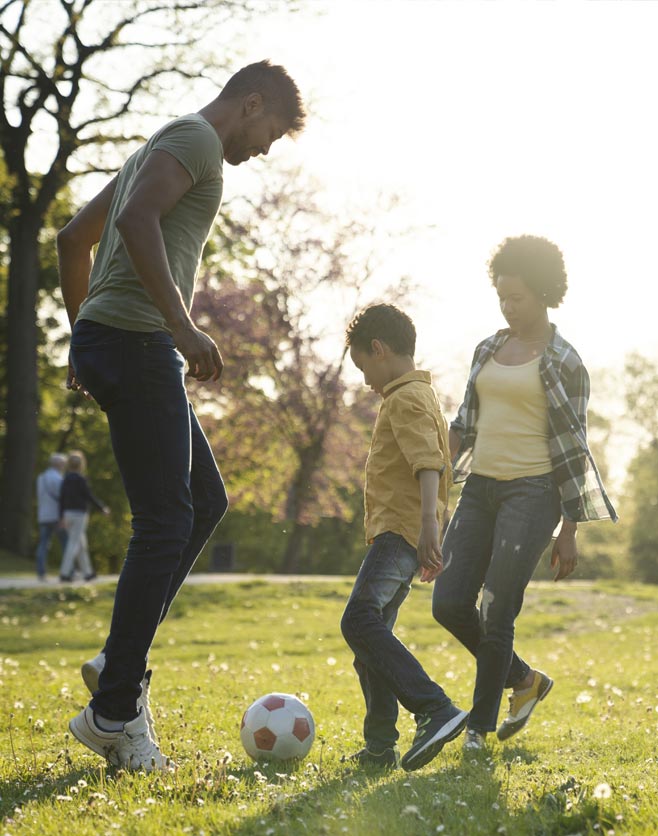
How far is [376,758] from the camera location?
4.51 meters

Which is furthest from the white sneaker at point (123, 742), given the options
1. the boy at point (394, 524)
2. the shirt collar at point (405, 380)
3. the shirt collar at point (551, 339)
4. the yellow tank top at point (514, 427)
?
the shirt collar at point (551, 339)

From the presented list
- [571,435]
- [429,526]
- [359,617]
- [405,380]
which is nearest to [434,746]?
[359,617]

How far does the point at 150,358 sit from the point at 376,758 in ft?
6.78

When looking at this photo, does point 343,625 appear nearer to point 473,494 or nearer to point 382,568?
point 382,568

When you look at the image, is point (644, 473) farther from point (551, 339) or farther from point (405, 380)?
point (405, 380)

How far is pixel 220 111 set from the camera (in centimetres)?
423

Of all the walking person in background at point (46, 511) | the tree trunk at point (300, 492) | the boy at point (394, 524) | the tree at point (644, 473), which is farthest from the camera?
the tree at point (644, 473)

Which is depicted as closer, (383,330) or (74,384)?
(74,384)

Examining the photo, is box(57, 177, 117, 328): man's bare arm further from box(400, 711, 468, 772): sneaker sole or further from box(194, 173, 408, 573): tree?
box(194, 173, 408, 573): tree

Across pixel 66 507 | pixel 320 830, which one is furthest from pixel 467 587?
pixel 66 507

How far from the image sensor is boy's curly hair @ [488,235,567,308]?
17.6 feet

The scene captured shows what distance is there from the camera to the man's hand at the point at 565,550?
5207 millimetres

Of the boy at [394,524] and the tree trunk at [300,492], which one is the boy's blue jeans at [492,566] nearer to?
the boy at [394,524]

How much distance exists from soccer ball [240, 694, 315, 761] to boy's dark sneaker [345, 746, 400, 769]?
23 centimetres
